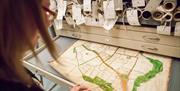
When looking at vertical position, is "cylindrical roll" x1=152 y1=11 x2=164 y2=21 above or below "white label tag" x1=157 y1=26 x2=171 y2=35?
above

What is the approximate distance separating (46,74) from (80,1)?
567 mm

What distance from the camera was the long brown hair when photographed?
0.47 meters

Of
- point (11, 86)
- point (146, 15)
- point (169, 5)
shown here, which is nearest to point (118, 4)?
point (146, 15)

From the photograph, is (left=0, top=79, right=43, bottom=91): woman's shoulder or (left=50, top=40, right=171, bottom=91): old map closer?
(left=0, top=79, right=43, bottom=91): woman's shoulder

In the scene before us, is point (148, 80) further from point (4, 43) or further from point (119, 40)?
point (4, 43)

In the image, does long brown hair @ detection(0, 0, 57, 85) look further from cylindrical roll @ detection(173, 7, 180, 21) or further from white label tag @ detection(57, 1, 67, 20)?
white label tag @ detection(57, 1, 67, 20)

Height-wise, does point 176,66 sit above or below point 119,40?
below

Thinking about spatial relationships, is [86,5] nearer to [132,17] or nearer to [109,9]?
[109,9]

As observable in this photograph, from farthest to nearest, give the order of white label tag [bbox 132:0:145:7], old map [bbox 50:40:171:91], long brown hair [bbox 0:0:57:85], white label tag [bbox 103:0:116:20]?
white label tag [bbox 103:0:116:20] → white label tag [bbox 132:0:145:7] → old map [bbox 50:40:171:91] → long brown hair [bbox 0:0:57:85]

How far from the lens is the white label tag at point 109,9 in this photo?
1.26 meters

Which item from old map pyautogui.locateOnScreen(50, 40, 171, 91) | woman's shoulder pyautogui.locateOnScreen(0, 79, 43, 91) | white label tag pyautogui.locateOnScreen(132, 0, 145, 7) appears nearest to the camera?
woman's shoulder pyautogui.locateOnScreen(0, 79, 43, 91)

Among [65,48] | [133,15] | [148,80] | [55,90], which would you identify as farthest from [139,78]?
[55,90]

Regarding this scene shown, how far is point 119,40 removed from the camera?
134cm

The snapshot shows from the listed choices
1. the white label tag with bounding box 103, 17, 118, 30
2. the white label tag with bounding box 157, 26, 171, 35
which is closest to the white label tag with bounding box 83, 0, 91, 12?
the white label tag with bounding box 103, 17, 118, 30
